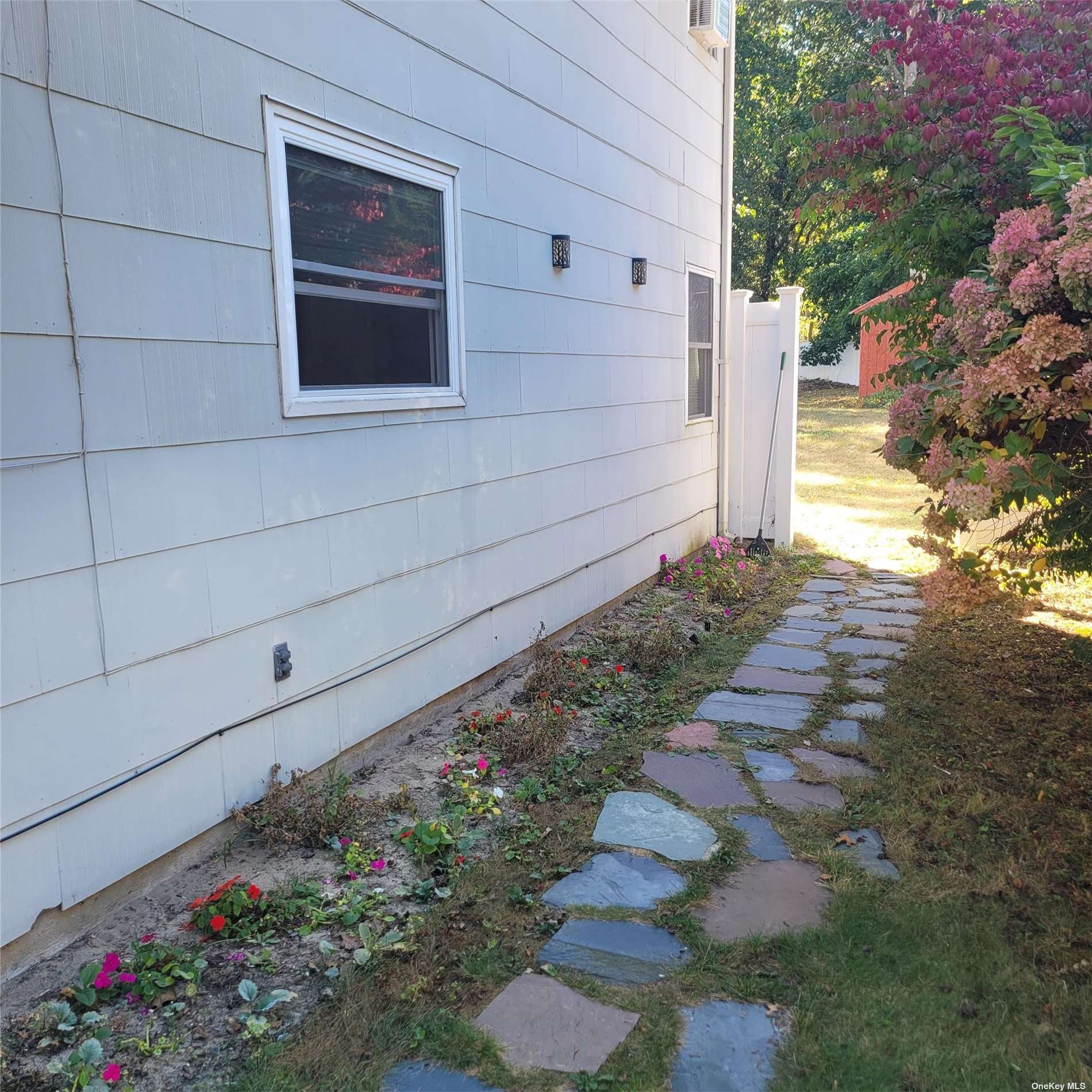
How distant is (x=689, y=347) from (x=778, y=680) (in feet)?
11.0

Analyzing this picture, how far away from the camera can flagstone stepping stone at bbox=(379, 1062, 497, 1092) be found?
1.87 m

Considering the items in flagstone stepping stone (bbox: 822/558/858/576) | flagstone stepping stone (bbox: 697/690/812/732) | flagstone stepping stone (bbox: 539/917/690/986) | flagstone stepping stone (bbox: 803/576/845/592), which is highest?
flagstone stepping stone (bbox: 822/558/858/576)

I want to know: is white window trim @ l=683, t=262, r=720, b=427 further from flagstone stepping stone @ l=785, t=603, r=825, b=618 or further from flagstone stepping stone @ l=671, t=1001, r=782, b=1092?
flagstone stepping stone @ l=671, t=1001, r=782, b=1092

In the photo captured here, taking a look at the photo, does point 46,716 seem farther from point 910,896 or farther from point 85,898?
point 910,896

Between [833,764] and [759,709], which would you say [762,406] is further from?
[833,764]

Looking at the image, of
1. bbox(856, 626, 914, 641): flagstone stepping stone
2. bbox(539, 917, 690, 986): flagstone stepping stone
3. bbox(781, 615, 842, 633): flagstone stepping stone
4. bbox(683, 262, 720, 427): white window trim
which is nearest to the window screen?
bbox(539, 917, 690, 986): flagstone stepping stone

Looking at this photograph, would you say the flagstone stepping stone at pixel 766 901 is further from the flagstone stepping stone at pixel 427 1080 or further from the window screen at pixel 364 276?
the window screen at pixel 364 276

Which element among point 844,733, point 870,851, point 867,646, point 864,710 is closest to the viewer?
point 870,851

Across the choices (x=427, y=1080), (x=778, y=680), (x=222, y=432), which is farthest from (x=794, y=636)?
(x=427, y=1080)

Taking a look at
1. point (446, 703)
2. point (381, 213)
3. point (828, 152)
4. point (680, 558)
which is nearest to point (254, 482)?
point (381, 213)

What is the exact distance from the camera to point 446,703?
13.1 feet

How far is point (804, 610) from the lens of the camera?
19.5 feet

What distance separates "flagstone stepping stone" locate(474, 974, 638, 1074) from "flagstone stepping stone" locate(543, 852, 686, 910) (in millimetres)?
392

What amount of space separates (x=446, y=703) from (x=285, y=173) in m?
2.23
